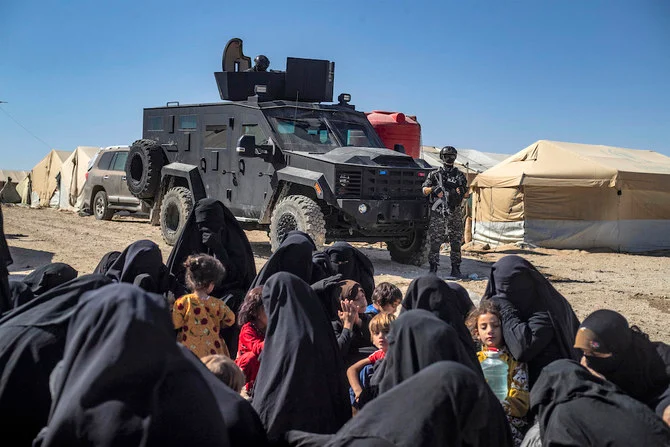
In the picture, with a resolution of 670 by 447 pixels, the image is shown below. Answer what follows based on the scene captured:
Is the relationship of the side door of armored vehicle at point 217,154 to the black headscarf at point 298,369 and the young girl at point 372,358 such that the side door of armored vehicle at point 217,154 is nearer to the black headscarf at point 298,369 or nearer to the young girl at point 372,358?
the young girl at point 372,358

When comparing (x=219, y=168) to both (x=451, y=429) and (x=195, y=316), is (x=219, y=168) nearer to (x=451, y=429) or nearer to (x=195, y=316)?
(x=195, y=316)

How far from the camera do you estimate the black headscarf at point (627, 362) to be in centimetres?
293

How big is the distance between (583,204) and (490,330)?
14.2 metres

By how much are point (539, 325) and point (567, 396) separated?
111 centimetres

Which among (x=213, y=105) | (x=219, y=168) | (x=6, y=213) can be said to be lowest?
(x=6, y=213)

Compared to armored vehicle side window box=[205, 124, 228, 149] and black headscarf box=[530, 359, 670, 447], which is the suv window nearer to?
armored vehicle side window box=[205, 124, 228, 149]

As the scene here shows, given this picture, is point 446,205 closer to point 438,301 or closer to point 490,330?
point 490,330

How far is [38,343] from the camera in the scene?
2.45m

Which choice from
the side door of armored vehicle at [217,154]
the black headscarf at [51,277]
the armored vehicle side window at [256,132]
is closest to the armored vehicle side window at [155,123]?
the side door of armored vehicle at [217,154]

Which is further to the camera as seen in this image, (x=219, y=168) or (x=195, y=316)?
(x=219, y=168)

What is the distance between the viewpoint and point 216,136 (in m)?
12.4

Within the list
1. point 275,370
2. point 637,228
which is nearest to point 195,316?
point 275,370

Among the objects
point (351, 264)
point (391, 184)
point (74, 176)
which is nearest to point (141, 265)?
point (351, 264)

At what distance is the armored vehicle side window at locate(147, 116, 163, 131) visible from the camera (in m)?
13.8
